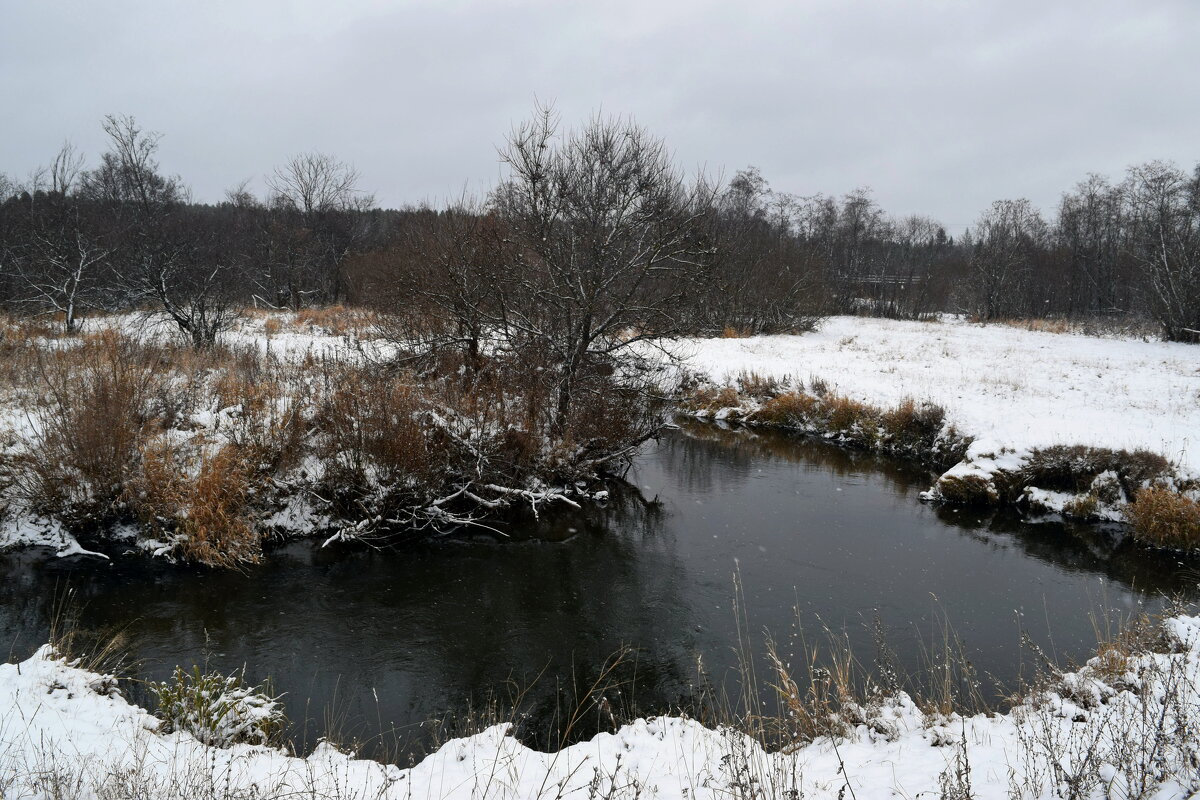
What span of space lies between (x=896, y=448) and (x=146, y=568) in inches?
580

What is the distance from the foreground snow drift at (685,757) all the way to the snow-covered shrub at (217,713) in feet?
0.41

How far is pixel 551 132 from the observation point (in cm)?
1283

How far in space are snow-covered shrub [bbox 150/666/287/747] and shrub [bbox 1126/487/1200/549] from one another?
12.2m

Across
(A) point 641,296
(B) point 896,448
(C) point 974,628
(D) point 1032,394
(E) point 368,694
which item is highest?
(A) point 641,296

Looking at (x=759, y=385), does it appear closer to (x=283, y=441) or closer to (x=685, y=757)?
(x=283, y=441)

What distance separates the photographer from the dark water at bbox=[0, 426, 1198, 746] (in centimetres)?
662

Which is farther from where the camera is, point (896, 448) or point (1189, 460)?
point (896, 448)

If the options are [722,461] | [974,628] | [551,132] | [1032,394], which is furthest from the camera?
[1032,394]

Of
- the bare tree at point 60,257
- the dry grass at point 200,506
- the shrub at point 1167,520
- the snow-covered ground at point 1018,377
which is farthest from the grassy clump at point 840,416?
the bare tree at point 60,257

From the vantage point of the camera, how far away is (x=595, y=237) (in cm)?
1284

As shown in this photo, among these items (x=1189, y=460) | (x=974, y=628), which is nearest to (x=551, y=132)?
(x=974, y=628)

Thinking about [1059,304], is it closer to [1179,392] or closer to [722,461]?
[1179,392]

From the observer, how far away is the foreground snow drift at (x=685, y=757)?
3553 millimetres

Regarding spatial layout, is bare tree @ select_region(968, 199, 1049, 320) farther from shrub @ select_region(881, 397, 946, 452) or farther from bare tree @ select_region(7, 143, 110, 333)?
bare tree @ select_region(7, 143, 110, 333)
